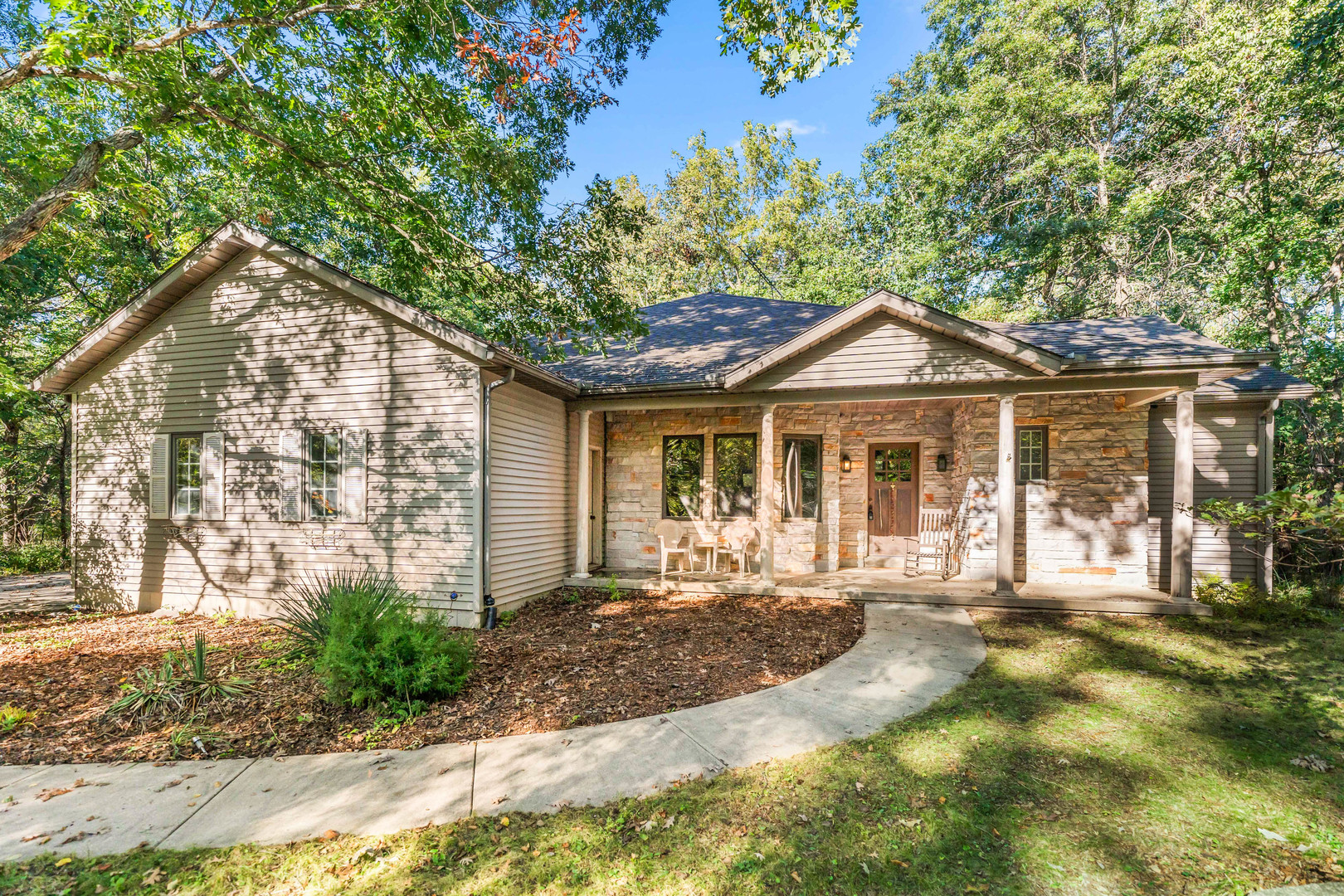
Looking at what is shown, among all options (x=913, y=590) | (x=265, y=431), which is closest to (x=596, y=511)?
→ (x=265, y=431)

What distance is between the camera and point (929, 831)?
2.73 metres

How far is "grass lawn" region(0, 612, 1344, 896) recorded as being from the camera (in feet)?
7.93

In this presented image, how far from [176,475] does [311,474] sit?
228cm

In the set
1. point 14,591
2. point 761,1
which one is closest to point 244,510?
point 14,591

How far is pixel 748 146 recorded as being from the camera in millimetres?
21984

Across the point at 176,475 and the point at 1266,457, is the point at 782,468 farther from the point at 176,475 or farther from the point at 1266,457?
the point at 176,475

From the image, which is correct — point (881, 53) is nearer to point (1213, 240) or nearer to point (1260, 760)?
point (1213, 240)

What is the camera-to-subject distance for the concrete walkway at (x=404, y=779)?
286cm

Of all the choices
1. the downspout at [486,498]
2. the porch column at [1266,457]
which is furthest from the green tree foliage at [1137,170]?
the downspout at [486,498]

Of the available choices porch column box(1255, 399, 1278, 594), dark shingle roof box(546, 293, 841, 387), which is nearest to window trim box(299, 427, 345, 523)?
dark shingle roof box(546, 293, 841, 387)

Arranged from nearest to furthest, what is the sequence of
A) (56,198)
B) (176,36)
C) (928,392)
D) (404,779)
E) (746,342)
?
(404,779) → (176,36) → (56,198) → (928,392) → (746,342)

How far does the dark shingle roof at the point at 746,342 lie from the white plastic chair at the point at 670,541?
2260 millimetres

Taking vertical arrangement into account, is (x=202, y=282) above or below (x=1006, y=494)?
above

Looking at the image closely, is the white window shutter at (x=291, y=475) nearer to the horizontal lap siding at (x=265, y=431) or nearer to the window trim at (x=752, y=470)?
the horizontal lap siding at (x=265, y=431)
